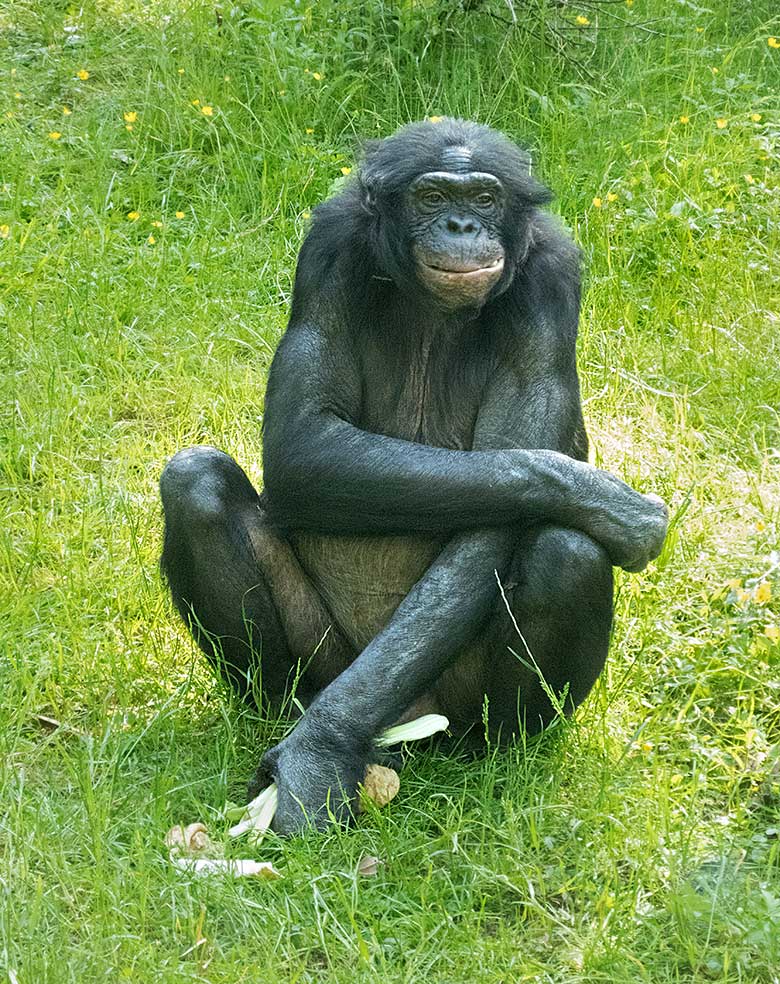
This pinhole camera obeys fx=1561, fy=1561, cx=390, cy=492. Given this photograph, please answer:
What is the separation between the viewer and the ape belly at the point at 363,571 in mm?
4738

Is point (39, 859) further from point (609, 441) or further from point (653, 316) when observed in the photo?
point (653, 316)

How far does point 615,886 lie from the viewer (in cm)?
396

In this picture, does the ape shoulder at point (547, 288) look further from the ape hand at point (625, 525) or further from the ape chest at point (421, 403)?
the ape hand at point (625, 525)

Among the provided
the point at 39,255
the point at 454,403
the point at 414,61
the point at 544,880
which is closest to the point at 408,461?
the point at 454,403

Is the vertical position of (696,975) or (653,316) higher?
(653,316)

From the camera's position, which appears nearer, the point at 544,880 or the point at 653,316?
the point at 544,880

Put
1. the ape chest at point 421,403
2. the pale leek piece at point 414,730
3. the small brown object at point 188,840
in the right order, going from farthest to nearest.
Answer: the ape chest at point 421,403 < the pale leek piece at point 414,730 < the small brown object at point 188,840

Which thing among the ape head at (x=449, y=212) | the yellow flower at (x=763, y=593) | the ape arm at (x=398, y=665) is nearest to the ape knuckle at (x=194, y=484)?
the ape arm at (x=398, y=665)

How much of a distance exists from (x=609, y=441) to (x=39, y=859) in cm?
289

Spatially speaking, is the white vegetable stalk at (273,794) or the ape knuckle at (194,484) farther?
the ape knuckle at (194,484)

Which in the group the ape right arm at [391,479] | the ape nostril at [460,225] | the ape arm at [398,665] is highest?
the ape nostril at [460,225]

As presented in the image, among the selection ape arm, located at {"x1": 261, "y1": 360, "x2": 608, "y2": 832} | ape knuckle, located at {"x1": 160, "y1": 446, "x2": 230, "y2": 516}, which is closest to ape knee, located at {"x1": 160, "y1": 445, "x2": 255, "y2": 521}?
ape knuckle, located at {"x1": 160, "y1": 446, "x2": 230, "y2": 516}

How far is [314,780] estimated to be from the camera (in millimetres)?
4215

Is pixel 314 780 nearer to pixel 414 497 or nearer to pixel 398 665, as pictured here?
pixel 398 665
